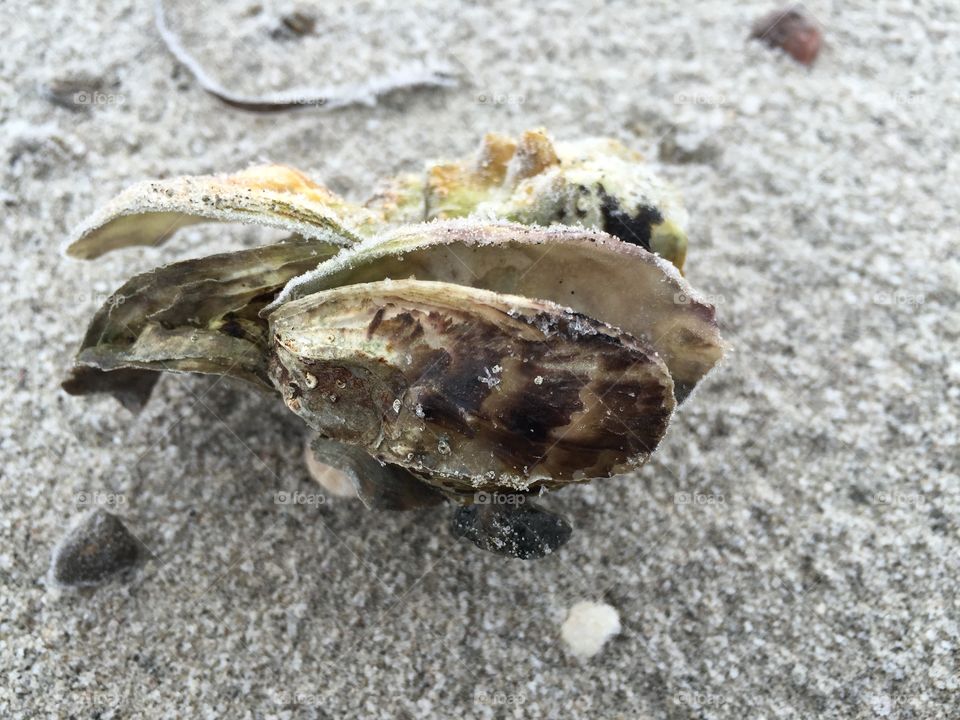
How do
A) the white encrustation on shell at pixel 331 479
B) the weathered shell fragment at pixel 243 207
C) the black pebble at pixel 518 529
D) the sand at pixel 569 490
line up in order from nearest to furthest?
the weathered shell fragment at pixel 243 207 < the black pebble at pixel 518 529 < the sand at pixel 569 490 < the white encrustation on shell at pixel 331 479

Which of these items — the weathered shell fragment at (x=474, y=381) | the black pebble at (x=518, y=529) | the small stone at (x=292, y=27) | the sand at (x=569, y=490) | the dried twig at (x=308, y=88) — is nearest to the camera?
the weathered shell fragment at (x=474, y=381)

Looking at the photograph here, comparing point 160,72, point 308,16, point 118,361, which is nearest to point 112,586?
point 118,361

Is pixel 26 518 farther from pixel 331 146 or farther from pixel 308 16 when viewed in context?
pixel 308 16

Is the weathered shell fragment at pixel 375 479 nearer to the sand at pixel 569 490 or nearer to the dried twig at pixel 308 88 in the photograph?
the sand at pixel 569 490

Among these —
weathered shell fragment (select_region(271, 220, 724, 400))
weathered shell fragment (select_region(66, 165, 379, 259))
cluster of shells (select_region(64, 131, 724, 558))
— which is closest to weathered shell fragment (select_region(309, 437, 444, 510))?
cluster of shells (select_region(64, 131, 724, 558))

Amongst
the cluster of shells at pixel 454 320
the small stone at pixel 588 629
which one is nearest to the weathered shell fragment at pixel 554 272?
the cluster of shells at pixel 454 320

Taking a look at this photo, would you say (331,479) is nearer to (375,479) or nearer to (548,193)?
(375,479)
